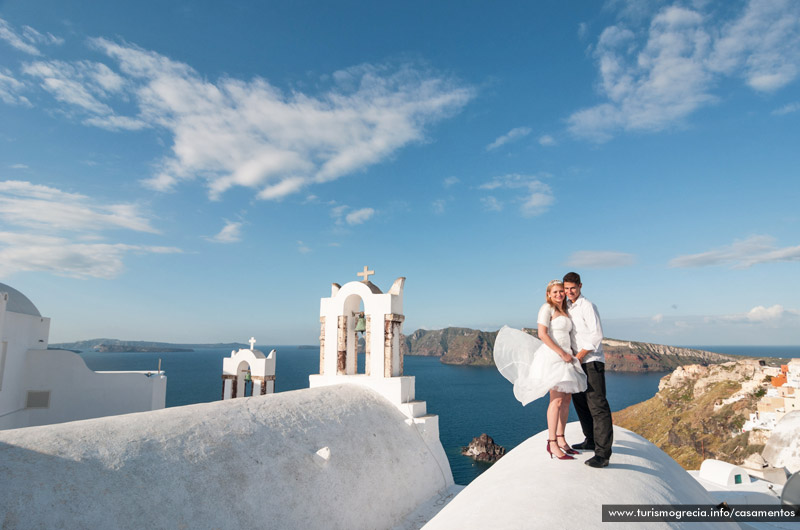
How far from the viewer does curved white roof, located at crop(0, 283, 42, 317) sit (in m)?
13.6

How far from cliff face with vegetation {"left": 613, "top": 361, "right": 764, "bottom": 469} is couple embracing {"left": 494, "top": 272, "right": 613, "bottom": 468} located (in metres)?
49.0

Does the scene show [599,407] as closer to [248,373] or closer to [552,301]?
[552,301]

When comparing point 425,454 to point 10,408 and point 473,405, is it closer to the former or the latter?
point 10,408

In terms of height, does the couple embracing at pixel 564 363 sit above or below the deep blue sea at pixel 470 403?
above

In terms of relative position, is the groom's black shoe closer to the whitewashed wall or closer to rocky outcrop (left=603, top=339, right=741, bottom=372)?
the whitewashed wall

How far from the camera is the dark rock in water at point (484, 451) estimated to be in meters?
43.4

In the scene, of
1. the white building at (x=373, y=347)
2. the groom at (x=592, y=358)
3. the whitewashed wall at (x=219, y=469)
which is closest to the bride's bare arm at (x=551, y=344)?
the groom at (x=592, y=358)

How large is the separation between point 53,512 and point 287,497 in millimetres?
2761

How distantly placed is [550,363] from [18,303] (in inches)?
676

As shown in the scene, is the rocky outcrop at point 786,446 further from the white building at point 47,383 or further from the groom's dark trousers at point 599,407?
the white building at point 47,383

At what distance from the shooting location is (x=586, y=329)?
15.6 ft

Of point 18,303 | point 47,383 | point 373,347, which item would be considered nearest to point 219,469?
point 373,347

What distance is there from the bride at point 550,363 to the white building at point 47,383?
13.5 m

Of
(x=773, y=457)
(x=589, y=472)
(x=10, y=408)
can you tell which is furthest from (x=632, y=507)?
(x=773, y=457)
